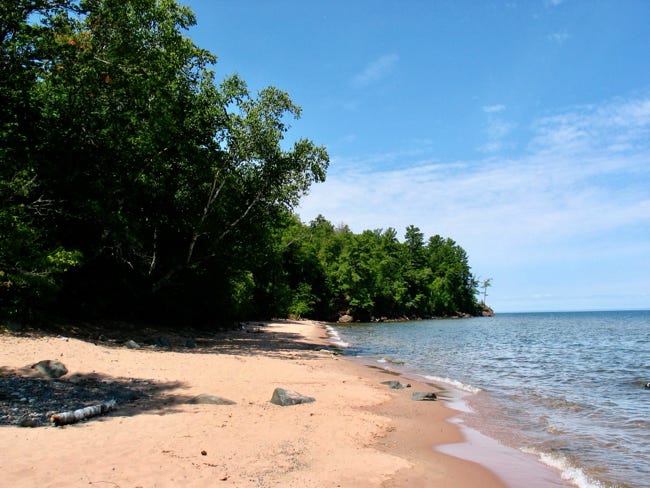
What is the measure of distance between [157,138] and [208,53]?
244 inches

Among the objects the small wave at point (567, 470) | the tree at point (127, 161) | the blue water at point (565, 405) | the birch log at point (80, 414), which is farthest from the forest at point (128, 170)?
the small wave at point (567, 470)

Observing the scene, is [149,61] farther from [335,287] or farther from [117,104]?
[335,287]

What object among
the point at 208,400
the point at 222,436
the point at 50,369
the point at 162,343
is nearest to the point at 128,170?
the point at 162,343

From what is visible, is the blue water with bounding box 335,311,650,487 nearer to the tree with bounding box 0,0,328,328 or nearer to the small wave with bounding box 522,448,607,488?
the small wave with bounding box 522,448,607,488

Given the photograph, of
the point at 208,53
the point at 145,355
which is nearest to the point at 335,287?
the point at 208,53

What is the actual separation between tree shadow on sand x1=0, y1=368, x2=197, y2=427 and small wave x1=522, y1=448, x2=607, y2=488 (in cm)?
672

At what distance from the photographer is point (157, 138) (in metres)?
18.2

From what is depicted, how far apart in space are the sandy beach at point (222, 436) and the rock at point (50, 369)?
0.73 feet

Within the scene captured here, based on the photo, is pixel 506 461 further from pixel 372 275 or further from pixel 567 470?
pixel 372 275

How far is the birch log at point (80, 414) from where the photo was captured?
6.73 m

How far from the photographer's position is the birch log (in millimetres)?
6734

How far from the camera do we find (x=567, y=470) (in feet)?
23.3

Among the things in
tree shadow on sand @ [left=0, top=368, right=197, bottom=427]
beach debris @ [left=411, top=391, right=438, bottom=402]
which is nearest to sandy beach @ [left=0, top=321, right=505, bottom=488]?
tree shadow on sand @ [left=0, top=368, right=197, bottom=427]

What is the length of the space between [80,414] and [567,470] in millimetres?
8005
